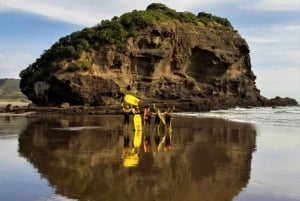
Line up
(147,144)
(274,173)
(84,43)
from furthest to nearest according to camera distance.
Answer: (84,43), (147,144), (274,173)

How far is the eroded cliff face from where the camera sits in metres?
58.7

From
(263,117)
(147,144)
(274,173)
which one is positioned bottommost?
(274,173)

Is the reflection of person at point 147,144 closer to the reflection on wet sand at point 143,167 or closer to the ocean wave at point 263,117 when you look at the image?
the reflection on wet sand at point 143,167

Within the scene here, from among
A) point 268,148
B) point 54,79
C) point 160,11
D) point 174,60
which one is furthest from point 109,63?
point 268,148

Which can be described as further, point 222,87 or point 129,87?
point 222,87

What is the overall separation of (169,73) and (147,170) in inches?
2356

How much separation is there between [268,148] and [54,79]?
1665 inches

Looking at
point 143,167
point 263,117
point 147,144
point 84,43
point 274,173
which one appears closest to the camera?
point 274,173

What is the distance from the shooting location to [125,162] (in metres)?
14.2

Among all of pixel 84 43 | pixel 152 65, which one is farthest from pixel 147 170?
pixel 152 65

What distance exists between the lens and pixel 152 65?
68500mm

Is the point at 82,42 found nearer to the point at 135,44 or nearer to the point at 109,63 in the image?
the point at 109,63

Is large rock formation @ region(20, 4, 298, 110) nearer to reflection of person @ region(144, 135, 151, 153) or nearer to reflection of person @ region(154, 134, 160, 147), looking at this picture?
reflection of person @ region(154, 134, 160, 147)

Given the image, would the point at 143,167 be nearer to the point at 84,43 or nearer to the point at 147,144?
the point at 147,144
